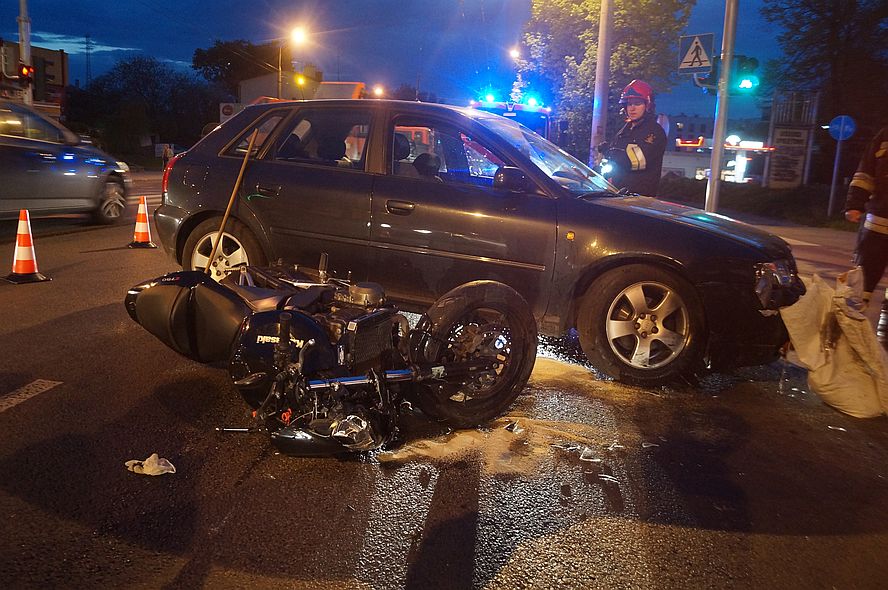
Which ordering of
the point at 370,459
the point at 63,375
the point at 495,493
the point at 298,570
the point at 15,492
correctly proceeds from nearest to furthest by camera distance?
1. the point at 298,570
2. the point at 15,492
3. the point at 495,493
4. the point at 370,459
5. the point at 63,375

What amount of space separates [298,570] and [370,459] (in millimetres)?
969

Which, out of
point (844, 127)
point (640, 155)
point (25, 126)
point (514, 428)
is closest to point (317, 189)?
point (514, 428)

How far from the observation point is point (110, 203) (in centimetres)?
1139

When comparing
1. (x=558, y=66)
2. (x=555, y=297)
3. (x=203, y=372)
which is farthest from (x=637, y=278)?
(x=558, y=66)

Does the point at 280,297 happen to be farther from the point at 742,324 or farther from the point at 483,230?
the point at 742,324

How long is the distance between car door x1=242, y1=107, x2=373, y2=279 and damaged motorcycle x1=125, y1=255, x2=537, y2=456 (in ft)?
2.52

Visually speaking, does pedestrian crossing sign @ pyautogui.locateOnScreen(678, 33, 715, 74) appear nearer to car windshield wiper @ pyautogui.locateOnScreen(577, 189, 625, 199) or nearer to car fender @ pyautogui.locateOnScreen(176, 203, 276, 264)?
car windshield wiper @ pyautogui.locateOnScreen(577, 189, 625, 199)

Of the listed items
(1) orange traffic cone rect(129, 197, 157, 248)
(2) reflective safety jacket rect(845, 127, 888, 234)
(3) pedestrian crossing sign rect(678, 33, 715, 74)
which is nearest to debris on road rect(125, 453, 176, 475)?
(2) reflective safety jacket rect(845, 127, 888, 234)

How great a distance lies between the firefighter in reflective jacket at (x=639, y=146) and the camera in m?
7.51

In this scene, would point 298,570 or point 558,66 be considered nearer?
point 298,570

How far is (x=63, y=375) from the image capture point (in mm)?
4504

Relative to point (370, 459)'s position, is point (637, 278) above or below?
above

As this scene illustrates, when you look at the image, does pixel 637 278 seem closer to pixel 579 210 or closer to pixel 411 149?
pixel 579 210

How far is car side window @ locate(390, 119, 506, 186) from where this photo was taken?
5.11 meters
